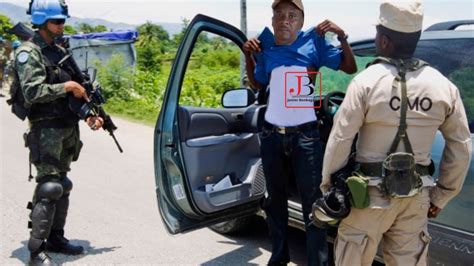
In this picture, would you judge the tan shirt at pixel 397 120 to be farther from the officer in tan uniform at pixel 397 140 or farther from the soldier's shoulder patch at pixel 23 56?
the soldier's shoulder patch at pixel 23 56

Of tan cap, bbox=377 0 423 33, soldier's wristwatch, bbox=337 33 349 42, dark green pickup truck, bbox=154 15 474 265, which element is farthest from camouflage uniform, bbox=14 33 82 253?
tan cap, bbox=377 0 423 33

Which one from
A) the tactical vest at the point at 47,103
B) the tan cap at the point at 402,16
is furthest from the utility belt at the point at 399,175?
the tactical vest at the point at 47,103

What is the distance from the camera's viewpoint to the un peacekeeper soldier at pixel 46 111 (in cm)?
338

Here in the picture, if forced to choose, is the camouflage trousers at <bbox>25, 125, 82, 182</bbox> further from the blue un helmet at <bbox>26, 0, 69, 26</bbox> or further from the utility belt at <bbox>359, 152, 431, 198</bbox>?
the utility belt at <bbox>359, 152, 431, 198</bbox>

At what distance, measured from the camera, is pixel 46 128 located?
353 centimetres

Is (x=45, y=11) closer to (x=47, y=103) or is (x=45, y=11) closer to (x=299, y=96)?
(x=47, y=103)

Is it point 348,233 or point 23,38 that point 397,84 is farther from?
point 23,38

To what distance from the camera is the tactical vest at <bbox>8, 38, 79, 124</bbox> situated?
11.4ft

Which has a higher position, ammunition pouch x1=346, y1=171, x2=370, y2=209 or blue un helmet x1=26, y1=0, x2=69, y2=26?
blue un helmet x1=26, y1=0, x2=69, y2=26

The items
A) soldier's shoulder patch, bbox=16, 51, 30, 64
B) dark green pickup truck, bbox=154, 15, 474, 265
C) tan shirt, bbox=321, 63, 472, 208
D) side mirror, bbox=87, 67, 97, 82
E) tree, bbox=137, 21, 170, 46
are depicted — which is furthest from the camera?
tree, bbox=137, 21, 170, 46

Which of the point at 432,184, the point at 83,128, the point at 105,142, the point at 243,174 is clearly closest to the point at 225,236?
the point at 243,174

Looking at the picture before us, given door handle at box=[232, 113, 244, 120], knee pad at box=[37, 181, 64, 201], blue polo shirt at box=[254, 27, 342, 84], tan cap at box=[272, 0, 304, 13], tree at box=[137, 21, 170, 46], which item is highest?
tree at box=[137, 21, 170, 46]

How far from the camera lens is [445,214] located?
2615 mm

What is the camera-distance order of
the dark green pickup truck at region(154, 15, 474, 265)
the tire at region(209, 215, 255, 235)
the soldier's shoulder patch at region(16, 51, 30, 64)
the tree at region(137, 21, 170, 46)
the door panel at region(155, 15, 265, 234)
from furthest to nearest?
1. the tree at region(137, 21, 170, 46)
2. the tire at region(209, 215, 255, 235)
3. the soldier's shoulder patch at region(16, 51, 30, 64)
4. the door panel at region(155, 15, 265, 234)
5. the dark green pickup truck at region(154, 15, 474, 265)
